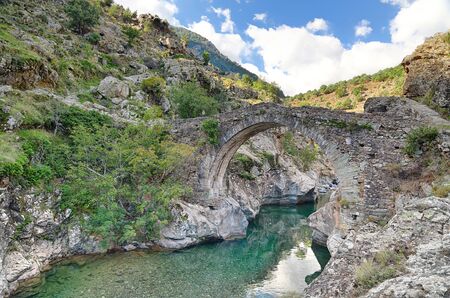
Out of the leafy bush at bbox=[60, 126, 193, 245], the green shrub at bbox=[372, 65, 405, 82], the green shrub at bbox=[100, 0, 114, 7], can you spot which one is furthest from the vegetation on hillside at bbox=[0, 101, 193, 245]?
the green shrub at bbox=[100, 0, 114, 7]

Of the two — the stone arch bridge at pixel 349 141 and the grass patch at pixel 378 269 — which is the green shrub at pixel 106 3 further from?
the grass patch at pixel 378 269

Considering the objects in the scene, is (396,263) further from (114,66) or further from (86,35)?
(86,35)

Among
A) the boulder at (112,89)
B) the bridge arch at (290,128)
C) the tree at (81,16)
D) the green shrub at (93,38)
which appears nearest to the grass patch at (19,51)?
the boulder at (112,89)

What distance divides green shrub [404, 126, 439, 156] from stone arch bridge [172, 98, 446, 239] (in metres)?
0.31

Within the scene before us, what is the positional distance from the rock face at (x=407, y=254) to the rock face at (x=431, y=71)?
39.7ft

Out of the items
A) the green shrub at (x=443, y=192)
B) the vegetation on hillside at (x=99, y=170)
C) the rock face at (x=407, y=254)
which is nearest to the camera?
the rock face at (x=407, y=254)

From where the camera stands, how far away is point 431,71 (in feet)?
55.4

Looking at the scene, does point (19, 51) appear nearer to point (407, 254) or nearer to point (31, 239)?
point (31, 239)

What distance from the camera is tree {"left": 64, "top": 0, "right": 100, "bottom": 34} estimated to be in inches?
1489

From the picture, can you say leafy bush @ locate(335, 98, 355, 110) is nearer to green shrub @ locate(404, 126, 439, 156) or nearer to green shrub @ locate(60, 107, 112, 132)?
green shrub @ locate(404, 126, 439, 156)

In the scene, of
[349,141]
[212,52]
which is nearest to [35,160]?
[349,141]

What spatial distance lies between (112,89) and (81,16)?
18804 millimetres

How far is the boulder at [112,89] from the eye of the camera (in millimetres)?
24422

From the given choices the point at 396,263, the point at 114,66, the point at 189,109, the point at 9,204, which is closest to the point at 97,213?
the point at 9,204
